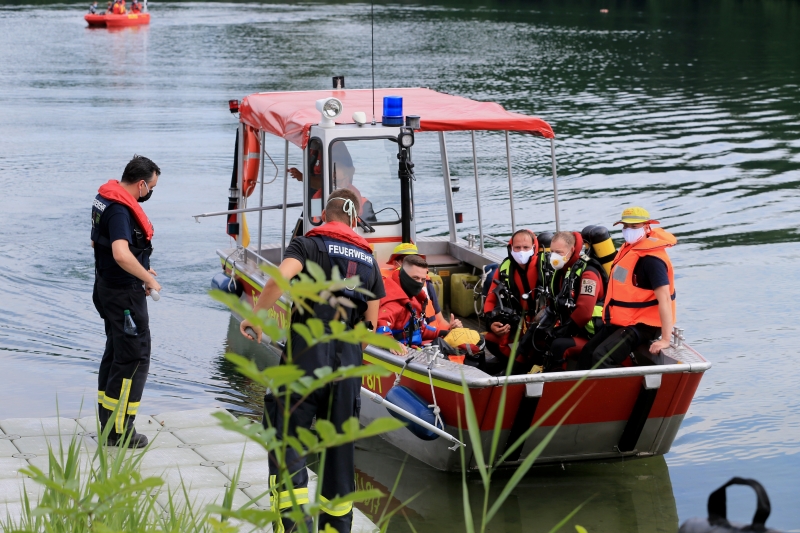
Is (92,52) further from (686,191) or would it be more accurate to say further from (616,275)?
(616,275)

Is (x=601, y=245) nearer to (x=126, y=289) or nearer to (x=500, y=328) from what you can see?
(x=500, y=328)

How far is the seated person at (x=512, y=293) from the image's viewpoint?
7.01 meters

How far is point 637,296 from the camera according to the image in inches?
251

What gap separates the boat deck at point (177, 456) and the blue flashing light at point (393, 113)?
2.42 metres

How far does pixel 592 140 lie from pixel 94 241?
50.5ft

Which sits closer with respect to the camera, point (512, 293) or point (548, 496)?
point (548, 496)

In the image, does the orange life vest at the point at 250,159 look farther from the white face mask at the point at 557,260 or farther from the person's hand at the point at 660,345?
the person's hand at the point at 660,345

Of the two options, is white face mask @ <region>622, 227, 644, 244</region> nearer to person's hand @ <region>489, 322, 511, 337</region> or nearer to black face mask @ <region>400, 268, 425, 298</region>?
person's hand @ <region>489, 322, 511, 337</region>

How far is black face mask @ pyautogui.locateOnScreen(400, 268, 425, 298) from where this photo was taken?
22.2 ft

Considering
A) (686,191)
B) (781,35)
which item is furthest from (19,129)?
(781,35)

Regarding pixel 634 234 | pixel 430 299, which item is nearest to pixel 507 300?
pixel 430 299

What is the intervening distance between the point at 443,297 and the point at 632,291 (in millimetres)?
2753

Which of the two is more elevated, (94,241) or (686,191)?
(94,241)

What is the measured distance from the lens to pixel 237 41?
3916cm
